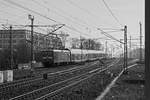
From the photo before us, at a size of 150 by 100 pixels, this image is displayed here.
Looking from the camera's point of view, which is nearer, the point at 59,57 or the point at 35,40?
the point at 59,57

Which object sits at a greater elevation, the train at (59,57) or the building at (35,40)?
the building at (35,40)

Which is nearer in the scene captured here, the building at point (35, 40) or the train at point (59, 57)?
the train at point (59, 57)

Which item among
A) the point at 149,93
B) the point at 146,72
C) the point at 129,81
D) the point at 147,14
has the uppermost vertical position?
the point at 147,14

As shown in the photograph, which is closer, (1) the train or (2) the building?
(1) the train

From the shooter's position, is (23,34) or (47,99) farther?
(23,34)

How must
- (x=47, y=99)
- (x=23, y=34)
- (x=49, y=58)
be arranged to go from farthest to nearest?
(x=23, y=34) < (x=49, y=58) < (x=47, y=99)

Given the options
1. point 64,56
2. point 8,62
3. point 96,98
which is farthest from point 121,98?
point 64,56

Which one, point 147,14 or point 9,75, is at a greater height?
point 147,14

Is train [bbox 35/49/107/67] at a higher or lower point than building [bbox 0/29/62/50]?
lower

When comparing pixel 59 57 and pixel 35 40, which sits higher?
pixel 35 40

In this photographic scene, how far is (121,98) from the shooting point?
12.7 m

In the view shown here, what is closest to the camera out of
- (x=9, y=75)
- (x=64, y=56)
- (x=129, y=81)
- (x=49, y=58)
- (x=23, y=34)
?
(x=129, y=81)

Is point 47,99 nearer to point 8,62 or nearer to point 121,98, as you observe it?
point 121,98

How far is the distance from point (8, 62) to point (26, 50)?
1231 cm
